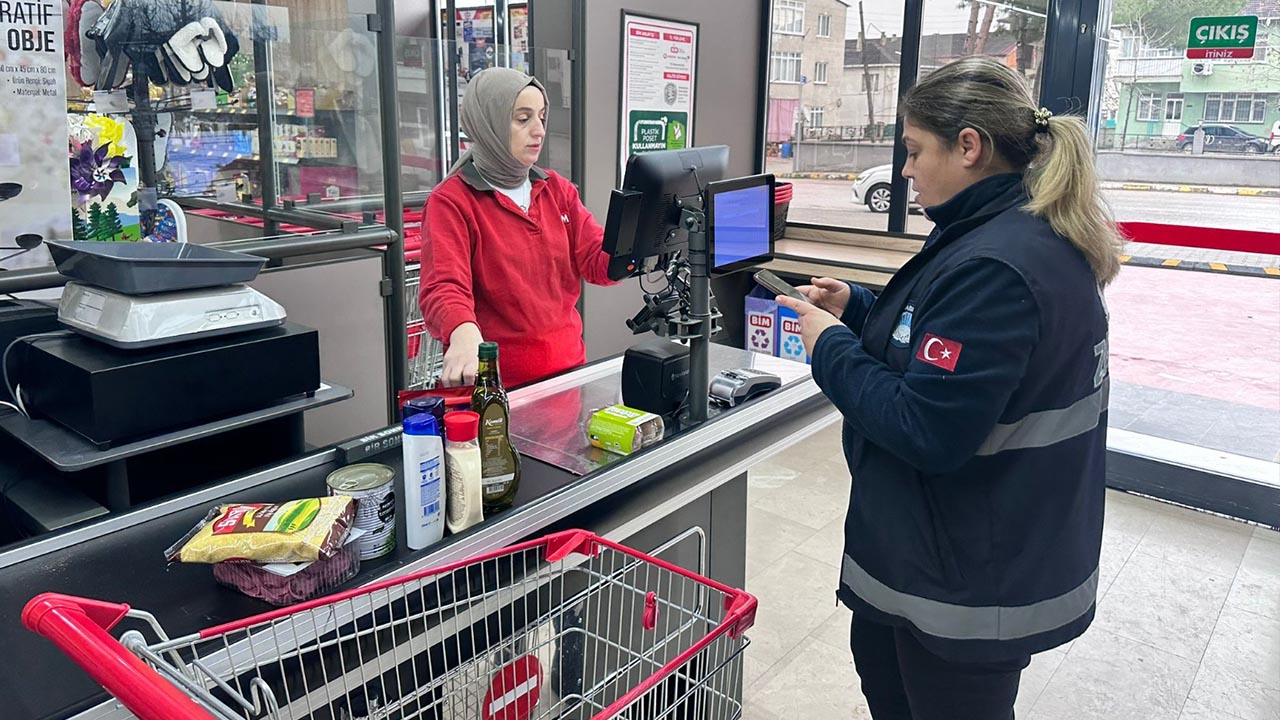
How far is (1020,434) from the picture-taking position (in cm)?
139

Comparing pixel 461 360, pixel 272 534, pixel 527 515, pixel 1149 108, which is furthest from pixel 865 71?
pixel 272 534

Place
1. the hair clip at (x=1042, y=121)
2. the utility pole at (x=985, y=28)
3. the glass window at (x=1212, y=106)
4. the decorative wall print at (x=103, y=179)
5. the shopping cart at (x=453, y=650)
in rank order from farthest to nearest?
the utility pole at (x=985, y=28) → the glass window at (x=1212, y=106) → the decorative wall print at (x=103, y=179) → the hair clip at (x=1042, y=121) → the shopping cart at (x=453, y=650)

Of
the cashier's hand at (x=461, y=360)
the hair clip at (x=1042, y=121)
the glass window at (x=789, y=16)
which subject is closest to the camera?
the hair clip at (x=1042, y=121)

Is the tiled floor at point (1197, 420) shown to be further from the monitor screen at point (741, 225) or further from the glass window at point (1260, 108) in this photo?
the monitor screen at point (741, 225)

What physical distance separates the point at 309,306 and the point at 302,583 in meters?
1.99

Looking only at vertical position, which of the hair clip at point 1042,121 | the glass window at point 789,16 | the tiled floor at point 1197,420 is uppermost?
the glass window at point 789,16

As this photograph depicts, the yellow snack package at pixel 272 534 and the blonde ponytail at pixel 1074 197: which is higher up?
the blonde ponytail at pixel 1074 197

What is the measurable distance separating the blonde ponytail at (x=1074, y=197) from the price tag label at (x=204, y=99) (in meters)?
2.37

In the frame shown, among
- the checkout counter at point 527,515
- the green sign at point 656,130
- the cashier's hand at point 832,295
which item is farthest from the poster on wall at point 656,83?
the cashier's hand at point 832,295

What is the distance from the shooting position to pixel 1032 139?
56.7 inches

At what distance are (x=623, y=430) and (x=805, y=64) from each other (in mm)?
3949

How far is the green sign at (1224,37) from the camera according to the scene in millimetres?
3410

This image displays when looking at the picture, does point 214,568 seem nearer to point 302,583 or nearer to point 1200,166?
point 302,583

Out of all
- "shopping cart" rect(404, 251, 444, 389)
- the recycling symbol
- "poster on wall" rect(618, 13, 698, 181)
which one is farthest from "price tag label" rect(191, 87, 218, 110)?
the recycling symbol
